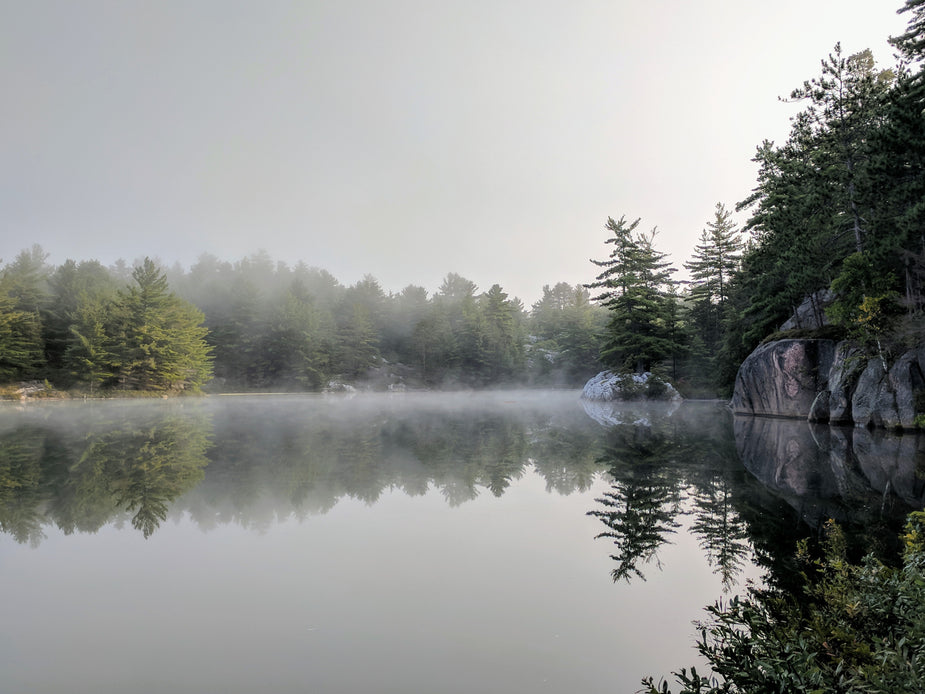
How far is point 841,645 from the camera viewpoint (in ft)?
8.36

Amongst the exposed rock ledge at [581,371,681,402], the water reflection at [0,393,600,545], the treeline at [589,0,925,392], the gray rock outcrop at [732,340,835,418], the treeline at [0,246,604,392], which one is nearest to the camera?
the water reflection at [0,393,600,545]

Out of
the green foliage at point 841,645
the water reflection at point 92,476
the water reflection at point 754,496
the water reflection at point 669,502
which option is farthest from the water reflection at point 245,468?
the green foliage at point 841,645

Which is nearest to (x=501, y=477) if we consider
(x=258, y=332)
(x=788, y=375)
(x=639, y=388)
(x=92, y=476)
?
(x=92, y=476)

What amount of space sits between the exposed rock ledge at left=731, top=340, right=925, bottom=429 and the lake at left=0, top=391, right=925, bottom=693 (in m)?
6.38

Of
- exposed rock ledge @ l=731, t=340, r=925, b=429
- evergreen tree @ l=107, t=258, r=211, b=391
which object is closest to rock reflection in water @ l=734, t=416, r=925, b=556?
exposed rock ledge @ l=731, t=340, r=925, b=429

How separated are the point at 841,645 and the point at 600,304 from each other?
43.5m

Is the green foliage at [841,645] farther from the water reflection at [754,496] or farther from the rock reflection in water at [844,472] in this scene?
the rock reflection in water at [844,472]

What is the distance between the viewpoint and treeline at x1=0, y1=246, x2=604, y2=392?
37.2 m

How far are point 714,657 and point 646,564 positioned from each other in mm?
2334

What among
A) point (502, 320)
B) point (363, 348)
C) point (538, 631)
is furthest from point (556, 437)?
point (502, 320)

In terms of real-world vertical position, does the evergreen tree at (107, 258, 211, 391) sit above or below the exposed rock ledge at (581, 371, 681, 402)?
above

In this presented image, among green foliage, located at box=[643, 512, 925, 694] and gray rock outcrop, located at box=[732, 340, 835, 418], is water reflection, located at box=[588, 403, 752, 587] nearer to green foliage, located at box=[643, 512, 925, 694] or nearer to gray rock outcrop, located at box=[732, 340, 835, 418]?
green foliage, located at box=[643, 512, 925, 694]

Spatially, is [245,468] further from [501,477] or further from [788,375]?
[788,375]

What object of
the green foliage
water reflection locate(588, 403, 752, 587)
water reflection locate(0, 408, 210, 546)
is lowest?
water reflection locate(588, 403, 752, 587)
